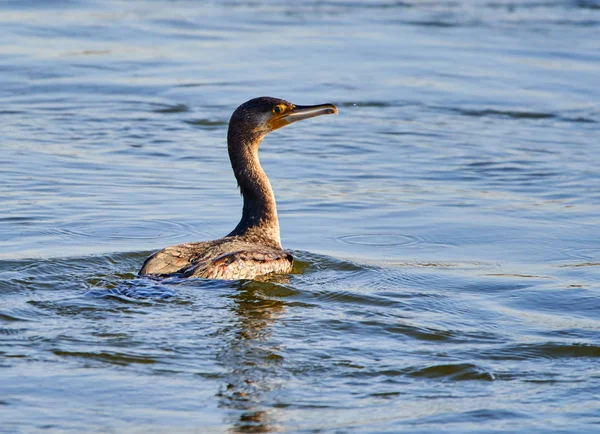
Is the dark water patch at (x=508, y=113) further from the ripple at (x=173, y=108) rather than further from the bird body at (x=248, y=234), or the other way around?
the bird body at (x=248, y=234)

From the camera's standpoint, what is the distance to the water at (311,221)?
247 inches

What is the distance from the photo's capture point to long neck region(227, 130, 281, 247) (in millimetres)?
9266

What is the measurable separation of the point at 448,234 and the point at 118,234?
2861 millimetres

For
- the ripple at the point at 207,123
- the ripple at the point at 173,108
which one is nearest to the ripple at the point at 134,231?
the ripple at the point at 207,123

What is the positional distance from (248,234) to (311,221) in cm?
152

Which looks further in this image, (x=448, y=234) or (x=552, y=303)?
(x=448, y=234)

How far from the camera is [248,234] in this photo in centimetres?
921

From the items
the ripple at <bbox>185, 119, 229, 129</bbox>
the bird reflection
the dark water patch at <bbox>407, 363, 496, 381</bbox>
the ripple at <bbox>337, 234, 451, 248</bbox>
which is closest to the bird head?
the ripple at <bbox>337, 234, 451, 248</bbox>

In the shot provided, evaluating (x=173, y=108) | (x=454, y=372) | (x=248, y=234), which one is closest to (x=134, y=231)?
(x=248, y=234)

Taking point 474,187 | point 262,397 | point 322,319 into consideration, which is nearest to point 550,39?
point 474,187

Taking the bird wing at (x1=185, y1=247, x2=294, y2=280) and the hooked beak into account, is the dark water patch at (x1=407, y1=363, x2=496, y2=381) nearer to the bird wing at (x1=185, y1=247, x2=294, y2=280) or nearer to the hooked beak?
the bird wing at (x1=185, y1=247, x2=294, y2=280)

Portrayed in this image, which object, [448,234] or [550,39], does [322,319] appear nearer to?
[448,234]

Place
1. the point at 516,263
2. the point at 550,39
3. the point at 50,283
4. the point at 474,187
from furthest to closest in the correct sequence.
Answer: the point at 550,39
the point at 474,187
the point at 516,263
the point at 50,283

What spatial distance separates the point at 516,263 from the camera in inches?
370
